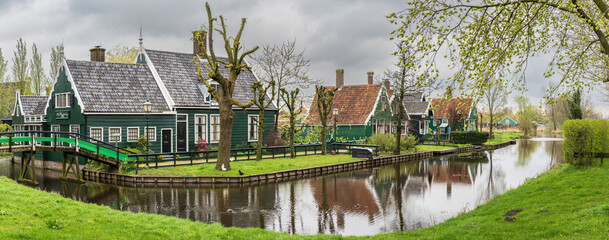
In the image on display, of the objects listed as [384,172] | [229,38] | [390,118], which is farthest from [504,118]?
[229,38]

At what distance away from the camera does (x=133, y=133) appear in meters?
28.2

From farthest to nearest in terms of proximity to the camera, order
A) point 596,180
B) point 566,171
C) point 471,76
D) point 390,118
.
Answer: point 390,118
point 566,171
point 596,180
point 471,76

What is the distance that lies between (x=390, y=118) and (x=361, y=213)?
102ft

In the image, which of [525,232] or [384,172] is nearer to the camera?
[525,232]

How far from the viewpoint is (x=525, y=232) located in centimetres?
967

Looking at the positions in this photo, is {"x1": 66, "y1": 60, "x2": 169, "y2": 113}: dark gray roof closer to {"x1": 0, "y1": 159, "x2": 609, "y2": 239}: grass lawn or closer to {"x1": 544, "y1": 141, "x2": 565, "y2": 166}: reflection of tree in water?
{"x1": 0, "y1": 159, "x2": 609, "y2": 239}: grass lawn

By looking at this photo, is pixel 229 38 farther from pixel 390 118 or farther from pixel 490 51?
pixel 390 118

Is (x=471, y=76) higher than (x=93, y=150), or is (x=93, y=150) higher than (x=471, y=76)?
(x=471, y=76)

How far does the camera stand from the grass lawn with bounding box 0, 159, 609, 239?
28.8 ft

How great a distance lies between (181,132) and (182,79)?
4.15 metres

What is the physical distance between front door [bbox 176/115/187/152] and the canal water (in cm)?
732

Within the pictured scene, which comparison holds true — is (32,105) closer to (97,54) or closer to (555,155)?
(97,54)

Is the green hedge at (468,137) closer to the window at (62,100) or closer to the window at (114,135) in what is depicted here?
the window at (114,135)

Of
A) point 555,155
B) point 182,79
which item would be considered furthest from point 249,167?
point 555,155
